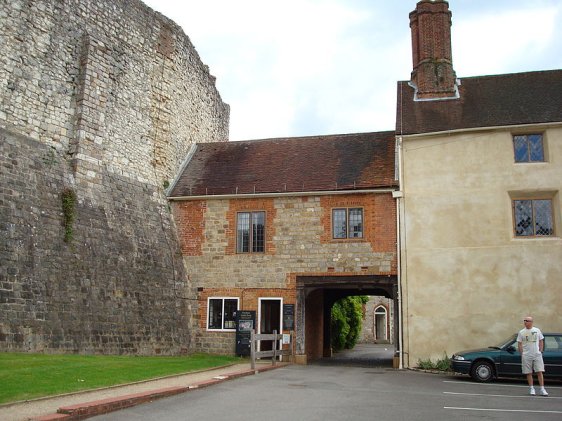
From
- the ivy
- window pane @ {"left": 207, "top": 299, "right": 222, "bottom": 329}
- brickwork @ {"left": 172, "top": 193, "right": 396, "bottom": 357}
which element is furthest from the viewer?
window pane @ {"left": 207, "top": 299, "right": 222, "bottom": 329}

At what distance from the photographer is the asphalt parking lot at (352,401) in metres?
8.95

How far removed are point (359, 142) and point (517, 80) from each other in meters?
6.54

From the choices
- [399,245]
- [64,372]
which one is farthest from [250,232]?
[64,372]

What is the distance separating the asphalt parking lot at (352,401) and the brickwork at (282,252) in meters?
5.73

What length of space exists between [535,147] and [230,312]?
1224cm

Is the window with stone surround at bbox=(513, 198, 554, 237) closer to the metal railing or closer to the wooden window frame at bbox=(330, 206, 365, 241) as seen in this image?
the wooden window frame at bbox=(330, 206, 365, 241)

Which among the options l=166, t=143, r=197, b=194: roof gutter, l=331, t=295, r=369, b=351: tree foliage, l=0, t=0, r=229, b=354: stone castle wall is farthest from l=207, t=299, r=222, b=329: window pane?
l=331, t=295, r=369, b=351: tree foliage

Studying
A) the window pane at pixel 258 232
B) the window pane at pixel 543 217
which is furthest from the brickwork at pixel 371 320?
the window pane at pixel 543 217

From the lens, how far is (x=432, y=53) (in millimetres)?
23047

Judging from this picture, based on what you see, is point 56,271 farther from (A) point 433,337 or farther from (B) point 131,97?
(A) point 433,337

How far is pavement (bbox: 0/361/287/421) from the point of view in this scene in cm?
812

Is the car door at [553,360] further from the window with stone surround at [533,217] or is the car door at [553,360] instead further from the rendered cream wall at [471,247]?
the window with stone surround at [533,217]

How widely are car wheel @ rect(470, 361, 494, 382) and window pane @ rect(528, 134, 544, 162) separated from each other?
7.80 m

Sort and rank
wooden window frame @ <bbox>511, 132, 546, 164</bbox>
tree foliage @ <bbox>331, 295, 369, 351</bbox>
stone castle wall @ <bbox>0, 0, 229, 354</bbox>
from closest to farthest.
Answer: stone castle wall @ <bbox>0, 0, 229, 354</bbox> < wooden window frame @ <bbox>511, 132, 546, 164</bbox> < tree foliage @ <bbox>331, 295, 369, 351</bbox>
